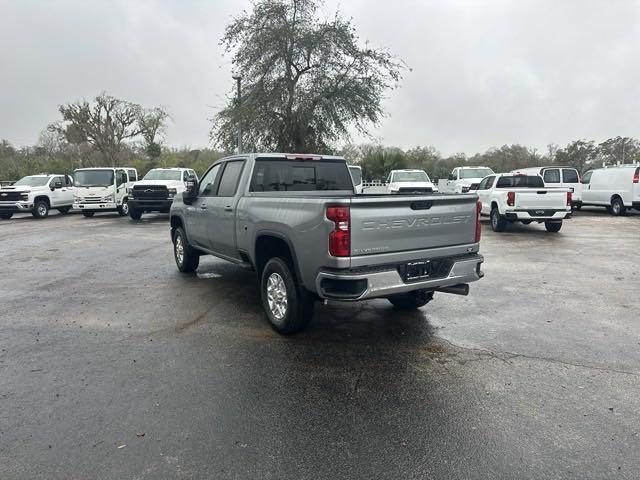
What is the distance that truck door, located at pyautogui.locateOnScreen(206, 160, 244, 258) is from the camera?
6.09 m

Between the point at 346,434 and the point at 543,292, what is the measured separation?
4.94 meters

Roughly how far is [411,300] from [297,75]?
810 inches

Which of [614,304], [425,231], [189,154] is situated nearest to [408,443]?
[425,231]

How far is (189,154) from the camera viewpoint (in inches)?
2327

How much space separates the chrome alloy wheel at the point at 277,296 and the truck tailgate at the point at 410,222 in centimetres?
116

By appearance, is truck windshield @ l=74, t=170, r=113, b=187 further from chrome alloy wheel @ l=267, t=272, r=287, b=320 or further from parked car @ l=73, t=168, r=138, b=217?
chrome alloy wheel @ l=267, t=272, r=287, b=320

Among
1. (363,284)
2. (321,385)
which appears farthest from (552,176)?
(321,385)

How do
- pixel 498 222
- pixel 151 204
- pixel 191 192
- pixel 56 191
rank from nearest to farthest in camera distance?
pixel 191 192 → pixel 498 222 → pixel 151 204 → pixel 56 191

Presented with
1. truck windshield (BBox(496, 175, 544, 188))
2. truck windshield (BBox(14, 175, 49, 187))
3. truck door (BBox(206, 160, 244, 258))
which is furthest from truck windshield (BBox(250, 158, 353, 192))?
truck windshield (BBox(14, 175, 49, 187))

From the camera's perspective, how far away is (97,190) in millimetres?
19656

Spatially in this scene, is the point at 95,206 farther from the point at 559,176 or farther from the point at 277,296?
the point at 559,176

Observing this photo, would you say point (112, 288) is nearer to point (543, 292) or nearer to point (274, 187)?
point (274, 187)

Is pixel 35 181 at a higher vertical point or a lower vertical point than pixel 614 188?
higher

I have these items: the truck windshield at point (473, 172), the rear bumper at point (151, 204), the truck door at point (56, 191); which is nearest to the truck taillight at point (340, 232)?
the rear bumper at point (151, 204)
